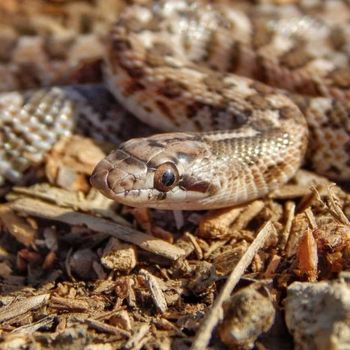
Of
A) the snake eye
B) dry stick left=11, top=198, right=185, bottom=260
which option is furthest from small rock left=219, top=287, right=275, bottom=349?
the snake eye

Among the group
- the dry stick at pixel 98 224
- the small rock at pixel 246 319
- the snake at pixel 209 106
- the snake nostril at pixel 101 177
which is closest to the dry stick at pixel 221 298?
the small rock at pixel 246 319

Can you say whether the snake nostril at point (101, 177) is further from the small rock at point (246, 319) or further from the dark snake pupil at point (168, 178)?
the small rock at point (246, 319)

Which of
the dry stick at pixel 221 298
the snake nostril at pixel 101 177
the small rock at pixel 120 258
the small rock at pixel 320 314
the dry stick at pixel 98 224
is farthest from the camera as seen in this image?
the dry stick at pixel 98 224

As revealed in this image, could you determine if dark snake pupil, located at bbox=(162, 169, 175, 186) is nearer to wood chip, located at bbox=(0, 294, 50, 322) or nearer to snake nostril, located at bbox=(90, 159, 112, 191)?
snake nostril, located at bbox=(90, 159, 112, 191)

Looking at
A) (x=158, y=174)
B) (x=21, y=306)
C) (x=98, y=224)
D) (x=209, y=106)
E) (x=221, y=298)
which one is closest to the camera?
(x=221, y=298)

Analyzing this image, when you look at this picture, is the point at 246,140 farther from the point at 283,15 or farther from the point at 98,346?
the point at 283,15

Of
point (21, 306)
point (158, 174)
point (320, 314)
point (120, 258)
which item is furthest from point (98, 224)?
point (320, 314)

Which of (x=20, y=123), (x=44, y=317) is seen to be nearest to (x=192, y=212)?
(x=44, y=317)

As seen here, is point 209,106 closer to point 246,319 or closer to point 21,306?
point 21,306
